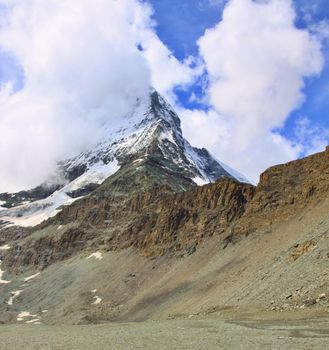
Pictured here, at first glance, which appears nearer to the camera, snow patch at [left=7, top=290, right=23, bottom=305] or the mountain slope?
the mountain slope

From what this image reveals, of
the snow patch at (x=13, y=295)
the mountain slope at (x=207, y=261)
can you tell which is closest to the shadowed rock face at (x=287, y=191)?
the mountain slope at (x=207, y=261)

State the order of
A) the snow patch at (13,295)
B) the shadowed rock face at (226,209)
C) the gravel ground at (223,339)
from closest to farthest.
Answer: the gravel ground at (223,339) → the shadowed rock face at (226,209) → the snow patch at (13,295)

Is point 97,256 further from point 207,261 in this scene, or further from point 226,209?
point 207,261

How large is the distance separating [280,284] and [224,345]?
114ft

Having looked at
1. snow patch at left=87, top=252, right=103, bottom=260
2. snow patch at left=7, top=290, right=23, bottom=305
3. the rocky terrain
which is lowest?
the rocky terrain

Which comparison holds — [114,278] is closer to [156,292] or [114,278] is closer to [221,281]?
[156,292]

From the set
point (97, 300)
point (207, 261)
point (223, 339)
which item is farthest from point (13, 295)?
point (223, 339)

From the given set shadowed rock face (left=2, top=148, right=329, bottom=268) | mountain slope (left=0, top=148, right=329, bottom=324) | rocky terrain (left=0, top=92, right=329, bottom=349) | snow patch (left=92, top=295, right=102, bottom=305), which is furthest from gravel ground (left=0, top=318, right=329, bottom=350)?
Answer: snow patch (left=92, top=295, right=102, bottom=305)

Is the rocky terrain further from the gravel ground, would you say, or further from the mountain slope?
the gravel ground

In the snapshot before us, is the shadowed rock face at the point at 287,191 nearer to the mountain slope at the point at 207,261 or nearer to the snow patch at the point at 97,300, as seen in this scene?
the mountain slope at the point at 207,261

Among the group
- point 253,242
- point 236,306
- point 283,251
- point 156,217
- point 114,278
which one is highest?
point 156,217

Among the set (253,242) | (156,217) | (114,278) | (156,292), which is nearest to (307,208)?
(253,242)

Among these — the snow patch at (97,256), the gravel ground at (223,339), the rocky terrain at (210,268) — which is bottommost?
the gravel ground at (223,339)

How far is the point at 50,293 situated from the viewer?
159625 millimetres
